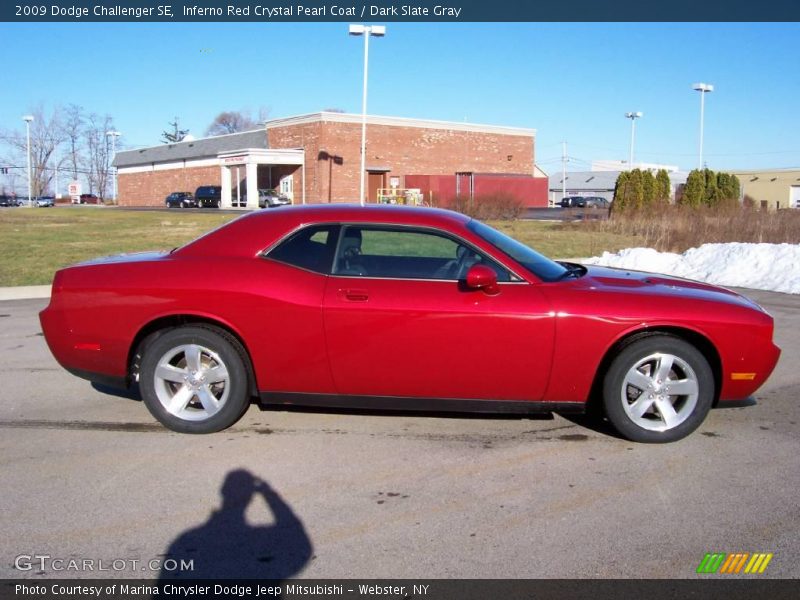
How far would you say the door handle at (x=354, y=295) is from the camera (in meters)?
5.00

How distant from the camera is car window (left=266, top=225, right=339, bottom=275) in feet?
17.2

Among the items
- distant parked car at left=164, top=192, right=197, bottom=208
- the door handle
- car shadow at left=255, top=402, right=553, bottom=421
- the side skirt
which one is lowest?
car shadow at left=255, top=402, right=553, bottom=421

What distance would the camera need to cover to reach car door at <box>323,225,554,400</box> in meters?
4.94

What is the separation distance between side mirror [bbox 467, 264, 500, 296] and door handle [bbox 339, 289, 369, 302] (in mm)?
692

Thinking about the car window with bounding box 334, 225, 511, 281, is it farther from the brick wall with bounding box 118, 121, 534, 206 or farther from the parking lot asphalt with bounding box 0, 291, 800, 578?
the brick wall with bounding box 118, 121, 534, 206

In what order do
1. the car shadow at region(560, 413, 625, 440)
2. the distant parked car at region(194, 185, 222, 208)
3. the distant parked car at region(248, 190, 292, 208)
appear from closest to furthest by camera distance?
the car shadow at region(560, 413, 625, 440) → the distant parked car at region(248, 190, 292, 208) → the distant parked car at region(194, 185, 222, 208)

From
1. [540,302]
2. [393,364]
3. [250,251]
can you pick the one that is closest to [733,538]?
[540,302]

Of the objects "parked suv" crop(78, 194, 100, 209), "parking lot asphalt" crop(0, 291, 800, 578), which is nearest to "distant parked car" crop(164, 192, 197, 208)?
"parked suv" crop(78, 194, 100, 209)

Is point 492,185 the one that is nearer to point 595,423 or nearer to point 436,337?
point 595,423

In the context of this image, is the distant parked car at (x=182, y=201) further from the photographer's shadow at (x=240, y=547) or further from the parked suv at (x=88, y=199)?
the photographer's shadow at (x=240, y=547)

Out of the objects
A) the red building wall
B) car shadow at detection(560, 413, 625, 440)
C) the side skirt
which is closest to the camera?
the side skirt

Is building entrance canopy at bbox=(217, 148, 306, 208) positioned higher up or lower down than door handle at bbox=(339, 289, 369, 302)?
higher up

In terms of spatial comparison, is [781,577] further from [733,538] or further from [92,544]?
[92,544]

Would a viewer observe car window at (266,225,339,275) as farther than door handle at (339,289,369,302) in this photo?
Yes
